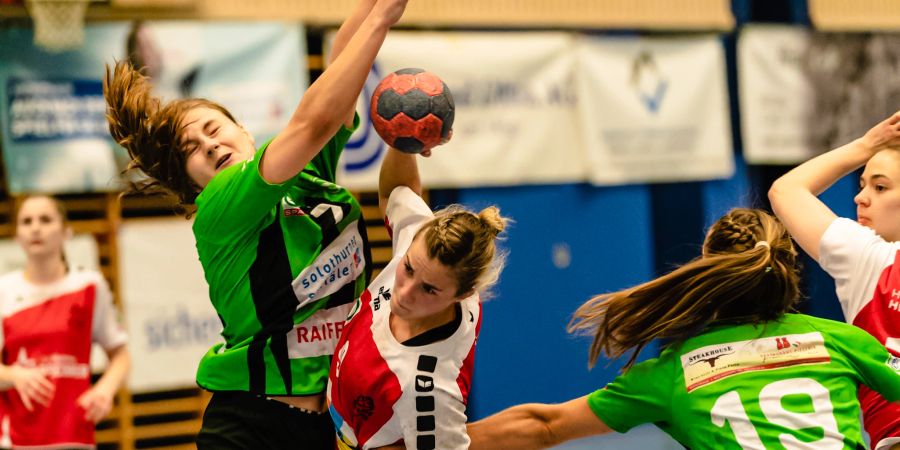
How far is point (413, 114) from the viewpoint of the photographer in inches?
129

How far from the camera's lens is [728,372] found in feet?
9.70

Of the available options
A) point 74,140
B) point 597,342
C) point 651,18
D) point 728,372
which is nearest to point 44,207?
point 74,140

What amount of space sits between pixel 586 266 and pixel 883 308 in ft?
18.4

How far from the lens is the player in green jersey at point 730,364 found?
115 inches

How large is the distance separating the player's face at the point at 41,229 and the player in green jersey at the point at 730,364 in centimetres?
335

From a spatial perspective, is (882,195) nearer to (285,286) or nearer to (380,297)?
(380,297)

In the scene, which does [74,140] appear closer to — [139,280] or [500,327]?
[139,280]

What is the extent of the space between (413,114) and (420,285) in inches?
22.5

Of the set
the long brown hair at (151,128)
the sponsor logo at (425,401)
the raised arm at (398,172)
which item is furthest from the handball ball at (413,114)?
the sponsor logo at (425,401)

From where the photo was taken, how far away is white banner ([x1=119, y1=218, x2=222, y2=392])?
287 inches

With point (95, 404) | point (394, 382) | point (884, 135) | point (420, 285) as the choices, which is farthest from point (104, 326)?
point (884, 135)

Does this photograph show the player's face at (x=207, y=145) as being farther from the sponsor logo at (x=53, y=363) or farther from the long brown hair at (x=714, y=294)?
the sponsor logo at (x=53, y=363)

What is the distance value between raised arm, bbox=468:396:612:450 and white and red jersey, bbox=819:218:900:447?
923 mm

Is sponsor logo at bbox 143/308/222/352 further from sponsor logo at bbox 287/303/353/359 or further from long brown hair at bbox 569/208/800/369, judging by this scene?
long brown hair at bbox 569/208/800/369
